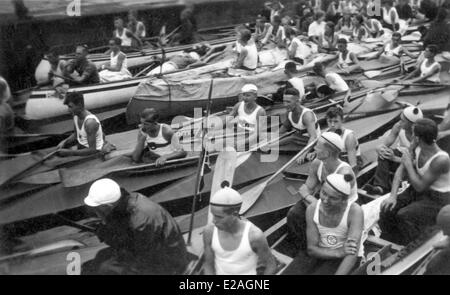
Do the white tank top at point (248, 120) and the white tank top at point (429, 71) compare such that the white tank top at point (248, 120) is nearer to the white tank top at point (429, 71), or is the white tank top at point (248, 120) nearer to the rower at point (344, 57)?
the white tank top at point (429, 71)

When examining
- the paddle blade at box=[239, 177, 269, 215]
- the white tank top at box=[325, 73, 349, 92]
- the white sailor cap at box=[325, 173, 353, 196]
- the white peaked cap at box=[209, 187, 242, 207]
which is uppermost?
the white sailor cap at box=[325, 173, 353, 196]

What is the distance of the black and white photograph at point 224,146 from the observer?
346 cm

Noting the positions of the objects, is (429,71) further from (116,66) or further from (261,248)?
(261,248)

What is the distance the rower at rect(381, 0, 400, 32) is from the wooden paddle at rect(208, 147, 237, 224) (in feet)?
19.6

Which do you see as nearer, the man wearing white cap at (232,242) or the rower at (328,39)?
the man wearing white cap at (232,242)

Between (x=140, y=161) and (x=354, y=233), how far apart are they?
8.04ft

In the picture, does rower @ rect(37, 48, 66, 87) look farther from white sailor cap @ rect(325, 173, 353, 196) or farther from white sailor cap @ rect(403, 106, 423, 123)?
white sailor cap @ rect(325, 173, 353, 196)

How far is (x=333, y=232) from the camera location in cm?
341

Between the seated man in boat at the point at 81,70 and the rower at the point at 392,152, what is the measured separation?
4264 millimetres

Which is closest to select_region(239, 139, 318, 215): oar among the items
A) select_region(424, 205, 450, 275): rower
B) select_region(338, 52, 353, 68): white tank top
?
select_region(424, 205, 450, 275): rower

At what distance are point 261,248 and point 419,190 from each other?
5.01ft

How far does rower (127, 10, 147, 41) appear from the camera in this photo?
9383 mm

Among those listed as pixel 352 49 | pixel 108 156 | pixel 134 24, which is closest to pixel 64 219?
pixel 108 156

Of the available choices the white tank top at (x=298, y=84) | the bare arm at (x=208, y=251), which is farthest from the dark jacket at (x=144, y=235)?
the white tank top at (x=298, y=84)
